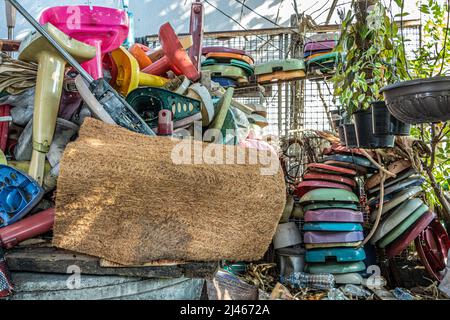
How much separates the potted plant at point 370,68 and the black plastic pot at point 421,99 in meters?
0.35

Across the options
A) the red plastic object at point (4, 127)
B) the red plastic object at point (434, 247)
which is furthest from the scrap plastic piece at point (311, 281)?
the red plastic object at point (4, 127)

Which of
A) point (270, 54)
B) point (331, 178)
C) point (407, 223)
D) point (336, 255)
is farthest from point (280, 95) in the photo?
point (336, 255)

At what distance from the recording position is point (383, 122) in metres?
2.04

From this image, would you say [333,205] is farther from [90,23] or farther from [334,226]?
[90,23]

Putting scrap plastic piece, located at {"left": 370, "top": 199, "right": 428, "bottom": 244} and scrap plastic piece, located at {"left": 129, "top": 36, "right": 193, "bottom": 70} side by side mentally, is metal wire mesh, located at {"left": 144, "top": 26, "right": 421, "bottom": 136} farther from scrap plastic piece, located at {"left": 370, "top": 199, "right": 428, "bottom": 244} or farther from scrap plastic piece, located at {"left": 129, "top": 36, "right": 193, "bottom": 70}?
scrap plastic piece, located at {"left": 370, "top": 199, "right": 428, "bottom": 244}

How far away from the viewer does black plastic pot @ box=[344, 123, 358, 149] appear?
2.38 meters

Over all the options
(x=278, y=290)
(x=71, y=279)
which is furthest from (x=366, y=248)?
(x=71, y=279)

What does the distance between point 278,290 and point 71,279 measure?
3.70ft

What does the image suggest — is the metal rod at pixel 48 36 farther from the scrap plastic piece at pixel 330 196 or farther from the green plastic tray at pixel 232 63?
the green plastic tray at pixel 232 63

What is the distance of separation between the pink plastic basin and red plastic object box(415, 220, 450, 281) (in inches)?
89.8

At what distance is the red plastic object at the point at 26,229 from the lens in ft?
5.82

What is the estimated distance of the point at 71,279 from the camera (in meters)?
1.64

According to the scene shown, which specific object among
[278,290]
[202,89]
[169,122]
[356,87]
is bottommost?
[278,290]
